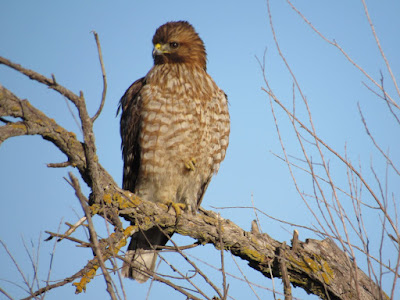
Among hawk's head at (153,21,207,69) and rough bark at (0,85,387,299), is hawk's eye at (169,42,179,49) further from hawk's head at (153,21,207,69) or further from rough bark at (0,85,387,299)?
rough bark at (0,85,387,299)

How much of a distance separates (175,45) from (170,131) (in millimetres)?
1073

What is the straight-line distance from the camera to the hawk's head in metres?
5.09

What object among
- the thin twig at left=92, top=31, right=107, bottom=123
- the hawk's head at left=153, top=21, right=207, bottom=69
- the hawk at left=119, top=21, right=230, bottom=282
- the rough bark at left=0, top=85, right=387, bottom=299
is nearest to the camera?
the thin twig at left=92, top=31, right=107, bottom=123

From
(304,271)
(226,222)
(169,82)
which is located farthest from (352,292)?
(169,82)

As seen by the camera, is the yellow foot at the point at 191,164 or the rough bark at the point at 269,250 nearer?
the rough bark at the point at 269,250

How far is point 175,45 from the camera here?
5133mm

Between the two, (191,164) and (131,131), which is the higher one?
(131,131)

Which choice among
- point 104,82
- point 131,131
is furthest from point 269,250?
point 104,82

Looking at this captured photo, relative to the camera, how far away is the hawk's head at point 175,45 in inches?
200

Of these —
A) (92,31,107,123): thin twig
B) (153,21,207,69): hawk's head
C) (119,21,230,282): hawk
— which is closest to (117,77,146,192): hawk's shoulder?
(119,21,230,282): hawk

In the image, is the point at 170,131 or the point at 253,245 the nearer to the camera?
the point at 253,245

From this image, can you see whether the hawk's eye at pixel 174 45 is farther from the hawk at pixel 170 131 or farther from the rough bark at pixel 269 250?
the rough bark at pixel 269 250

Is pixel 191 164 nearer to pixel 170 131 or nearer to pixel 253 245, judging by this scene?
pixel 170 131

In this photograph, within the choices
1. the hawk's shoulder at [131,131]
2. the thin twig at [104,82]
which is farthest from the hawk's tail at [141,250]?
the thin twig at [104,82]
